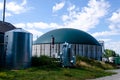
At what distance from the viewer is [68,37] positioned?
67125 millimetres

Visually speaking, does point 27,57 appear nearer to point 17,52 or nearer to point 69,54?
point 17,52

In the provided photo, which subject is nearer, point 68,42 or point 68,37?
point 68,42

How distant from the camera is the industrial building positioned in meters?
66.3

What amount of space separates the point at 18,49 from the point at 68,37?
39.6 meters

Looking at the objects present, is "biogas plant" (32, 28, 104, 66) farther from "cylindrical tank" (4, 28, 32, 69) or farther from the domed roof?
"cylindrical tank" (4, 28, 32, 69)

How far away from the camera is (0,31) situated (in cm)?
3184

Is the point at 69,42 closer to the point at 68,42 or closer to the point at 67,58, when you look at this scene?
the point at 68,42

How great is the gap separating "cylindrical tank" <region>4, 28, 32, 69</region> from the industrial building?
35376mm

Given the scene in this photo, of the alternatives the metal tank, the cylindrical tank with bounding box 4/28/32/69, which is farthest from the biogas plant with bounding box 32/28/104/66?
the cylindrical tank with bounding box 4/28/32/69

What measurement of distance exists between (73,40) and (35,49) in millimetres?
10458

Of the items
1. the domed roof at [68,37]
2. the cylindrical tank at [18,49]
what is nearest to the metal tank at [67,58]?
the cylindrical tank at [18,49]

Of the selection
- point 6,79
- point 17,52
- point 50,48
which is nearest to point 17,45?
point 17,52

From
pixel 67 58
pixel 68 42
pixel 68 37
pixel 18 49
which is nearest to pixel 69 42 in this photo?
pixel 68 42

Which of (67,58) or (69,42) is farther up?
(69,42)
